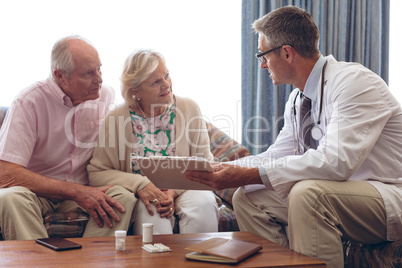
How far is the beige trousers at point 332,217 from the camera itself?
164 cm

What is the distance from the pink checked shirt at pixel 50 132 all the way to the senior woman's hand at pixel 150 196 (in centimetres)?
44

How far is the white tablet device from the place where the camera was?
174 centimetres

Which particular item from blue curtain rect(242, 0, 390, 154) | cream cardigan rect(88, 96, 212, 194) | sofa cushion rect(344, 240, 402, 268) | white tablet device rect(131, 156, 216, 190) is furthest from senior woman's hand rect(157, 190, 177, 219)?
blue curtain rect(242, 0, 390, 154)

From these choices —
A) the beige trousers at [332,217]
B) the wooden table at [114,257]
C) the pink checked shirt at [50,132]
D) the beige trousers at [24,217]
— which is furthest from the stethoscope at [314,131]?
the pink checked shirt at [50,132]

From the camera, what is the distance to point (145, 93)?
249cm

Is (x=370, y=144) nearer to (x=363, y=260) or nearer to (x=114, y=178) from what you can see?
(x=363, y=260)

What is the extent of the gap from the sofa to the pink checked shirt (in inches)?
12.9

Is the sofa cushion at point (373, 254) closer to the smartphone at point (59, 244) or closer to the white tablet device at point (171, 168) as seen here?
the white tablet device at point (171, 168)

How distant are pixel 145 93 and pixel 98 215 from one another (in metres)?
0.75

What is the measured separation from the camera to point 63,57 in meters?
2.41

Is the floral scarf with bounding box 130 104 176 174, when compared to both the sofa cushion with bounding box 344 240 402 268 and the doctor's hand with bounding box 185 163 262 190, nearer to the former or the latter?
the doctor's hand with bounding box 185 163 262 190

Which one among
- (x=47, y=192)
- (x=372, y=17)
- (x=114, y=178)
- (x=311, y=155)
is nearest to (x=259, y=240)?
(x=311, y=155)

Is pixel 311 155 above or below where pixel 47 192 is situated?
above

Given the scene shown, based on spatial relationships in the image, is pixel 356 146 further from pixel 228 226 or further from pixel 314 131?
pixel 228 226
